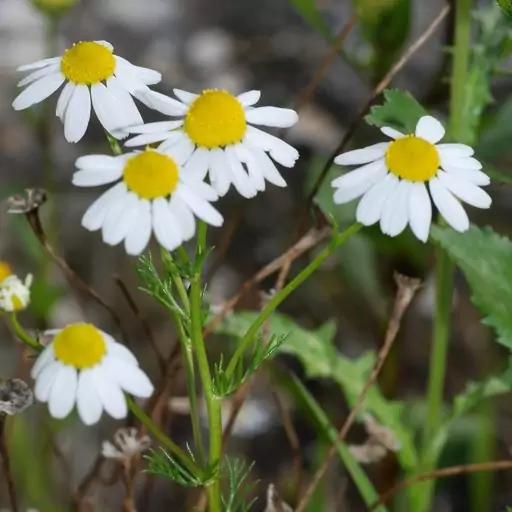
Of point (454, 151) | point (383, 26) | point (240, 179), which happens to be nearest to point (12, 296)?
point (240, 179)

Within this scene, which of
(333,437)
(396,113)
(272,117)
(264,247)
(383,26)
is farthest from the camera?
(264,247)

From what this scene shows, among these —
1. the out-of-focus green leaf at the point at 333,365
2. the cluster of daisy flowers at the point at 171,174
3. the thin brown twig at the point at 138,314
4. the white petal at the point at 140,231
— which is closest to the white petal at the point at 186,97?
the cluster of daisy flowers at the point at 171,174

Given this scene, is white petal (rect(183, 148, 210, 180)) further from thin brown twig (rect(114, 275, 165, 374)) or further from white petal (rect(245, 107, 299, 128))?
thin brown twig (rect(114, 275, 165, 374))

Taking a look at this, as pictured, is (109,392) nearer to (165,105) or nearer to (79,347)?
(79,347)

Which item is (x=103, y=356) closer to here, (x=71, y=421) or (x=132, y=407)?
(x=132, y=407)

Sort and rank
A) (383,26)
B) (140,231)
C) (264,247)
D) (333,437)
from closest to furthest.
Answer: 1. (140,231)
2. (333,437)
3. (383,26)
4. (264,247)

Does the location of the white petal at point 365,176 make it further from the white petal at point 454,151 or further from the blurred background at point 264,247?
the blurred background at point 264,247
